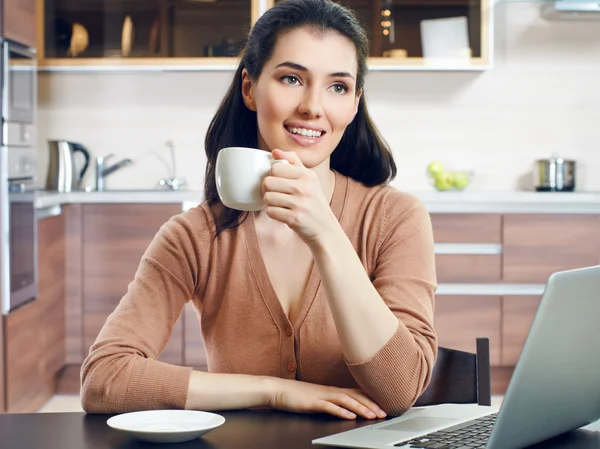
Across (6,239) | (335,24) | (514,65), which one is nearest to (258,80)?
(335,24)

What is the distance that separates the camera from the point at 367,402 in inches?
47.3

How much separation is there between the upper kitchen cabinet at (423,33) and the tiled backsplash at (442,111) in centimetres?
27

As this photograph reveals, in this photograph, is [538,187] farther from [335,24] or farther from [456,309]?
[335,24]

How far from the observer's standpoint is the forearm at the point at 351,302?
1219 mm

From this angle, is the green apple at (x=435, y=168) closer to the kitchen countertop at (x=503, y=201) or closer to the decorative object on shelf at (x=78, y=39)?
the kitchen countertop at (x=503, y=201)

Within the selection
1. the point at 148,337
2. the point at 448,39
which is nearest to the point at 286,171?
the point at 148,337

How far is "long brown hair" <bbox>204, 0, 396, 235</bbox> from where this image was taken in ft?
5.03

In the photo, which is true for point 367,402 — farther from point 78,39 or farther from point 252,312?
point 78,39

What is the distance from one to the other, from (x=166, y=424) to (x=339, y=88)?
2.15 feet

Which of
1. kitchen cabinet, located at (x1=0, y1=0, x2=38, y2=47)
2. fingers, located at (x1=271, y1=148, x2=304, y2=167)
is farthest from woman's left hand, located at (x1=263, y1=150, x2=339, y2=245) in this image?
kitchen cabinet, located at (x1=0, y1=0, x2=38, y2=47)

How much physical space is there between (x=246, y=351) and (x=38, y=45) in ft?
10.6

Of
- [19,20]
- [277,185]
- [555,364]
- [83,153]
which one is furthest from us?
[83,153]

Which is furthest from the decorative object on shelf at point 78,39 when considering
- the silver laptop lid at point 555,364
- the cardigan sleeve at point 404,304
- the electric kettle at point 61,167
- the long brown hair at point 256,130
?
the silver laptop lid at point 555,364

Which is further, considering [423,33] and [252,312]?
[423,33]
